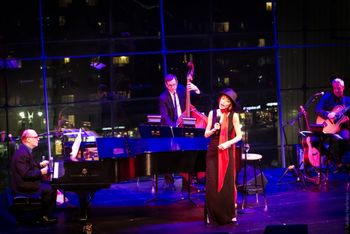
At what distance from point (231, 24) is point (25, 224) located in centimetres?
762

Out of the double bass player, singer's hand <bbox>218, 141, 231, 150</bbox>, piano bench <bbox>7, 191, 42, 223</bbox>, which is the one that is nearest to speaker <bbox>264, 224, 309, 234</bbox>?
singer's hand <bbox>218, 141, 231, 150</bbox>

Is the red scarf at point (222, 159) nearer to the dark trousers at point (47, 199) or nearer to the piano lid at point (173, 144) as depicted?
the piano lid at point (173, 144)

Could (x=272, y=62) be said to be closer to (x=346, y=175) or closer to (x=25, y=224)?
(x=346, y=175)

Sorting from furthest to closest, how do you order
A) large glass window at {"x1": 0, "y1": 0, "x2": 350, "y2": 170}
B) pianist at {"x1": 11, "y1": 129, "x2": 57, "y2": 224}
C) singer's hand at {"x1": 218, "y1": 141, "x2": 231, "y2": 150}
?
1. large glass window at {"x1": 0, "y1": 0, "x2": 350, "y2": 170}
2. pianist at {"x1": 11, "y1": 129, "x2": 57, "y2": 224}
3. singer's hand at {"x1": 218, "y1": 141, "x2": 231, "y2": 150}

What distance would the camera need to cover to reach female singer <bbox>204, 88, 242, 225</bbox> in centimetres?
791

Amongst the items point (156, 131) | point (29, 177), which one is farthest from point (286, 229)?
point (29, 177)

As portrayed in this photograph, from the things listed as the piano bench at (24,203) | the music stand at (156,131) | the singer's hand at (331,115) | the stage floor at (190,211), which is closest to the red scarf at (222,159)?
the stage floor at (190,211)

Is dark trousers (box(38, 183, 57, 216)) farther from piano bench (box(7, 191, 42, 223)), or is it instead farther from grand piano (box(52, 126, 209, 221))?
grand piano (box(52, 126, 209, 221))

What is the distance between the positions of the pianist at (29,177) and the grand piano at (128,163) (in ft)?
1.43

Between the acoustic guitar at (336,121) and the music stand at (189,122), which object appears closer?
the music stand at (189,122)

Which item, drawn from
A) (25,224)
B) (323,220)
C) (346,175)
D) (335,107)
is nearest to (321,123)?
(335,107)

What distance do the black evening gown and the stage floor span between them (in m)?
0.16

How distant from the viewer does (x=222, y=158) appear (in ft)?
26.0

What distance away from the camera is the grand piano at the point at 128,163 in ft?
25.2
